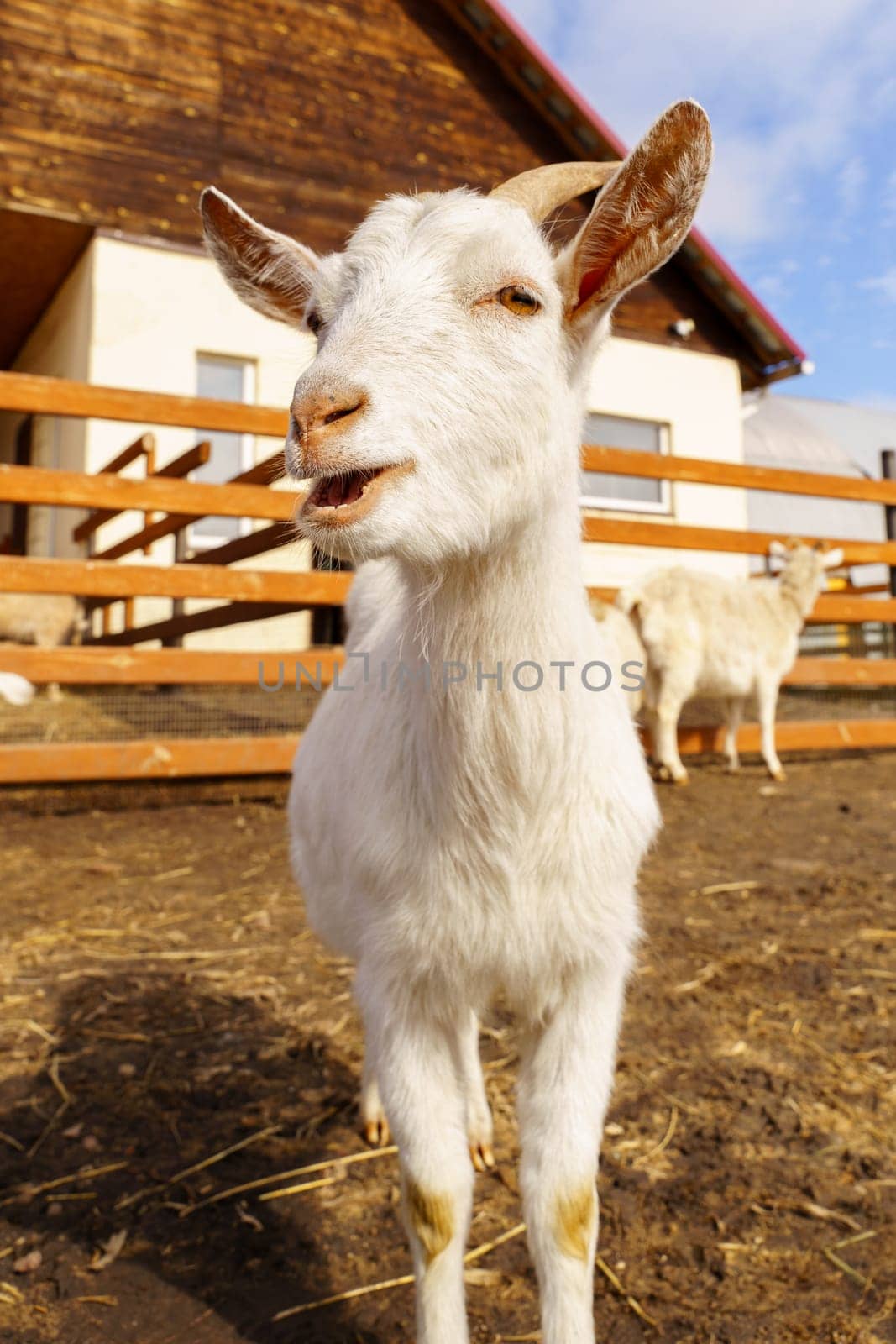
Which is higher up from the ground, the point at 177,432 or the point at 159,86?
the point at 159,86

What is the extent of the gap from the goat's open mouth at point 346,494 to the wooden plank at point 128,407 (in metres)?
4.10

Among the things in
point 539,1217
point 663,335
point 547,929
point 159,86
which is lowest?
point 539,1217

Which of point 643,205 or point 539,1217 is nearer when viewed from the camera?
point 643,205

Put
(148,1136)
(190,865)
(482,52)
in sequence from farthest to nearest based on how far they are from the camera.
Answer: (482,52) < (190,865) < (148,1136)

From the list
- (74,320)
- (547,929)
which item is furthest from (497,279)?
(74,320)

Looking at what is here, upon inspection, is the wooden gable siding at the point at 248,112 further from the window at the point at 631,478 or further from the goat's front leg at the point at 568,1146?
the goat's front leg at the point at 568,1146

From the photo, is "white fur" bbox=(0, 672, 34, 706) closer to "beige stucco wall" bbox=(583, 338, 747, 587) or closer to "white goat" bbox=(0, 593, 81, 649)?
"white goat" bbox=(0, 593, 81, 649)

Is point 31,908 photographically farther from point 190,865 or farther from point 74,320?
point 74,320

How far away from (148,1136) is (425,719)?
4.78 feet

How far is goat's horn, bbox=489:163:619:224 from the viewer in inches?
66.7

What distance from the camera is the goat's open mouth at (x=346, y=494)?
1285 millimetres

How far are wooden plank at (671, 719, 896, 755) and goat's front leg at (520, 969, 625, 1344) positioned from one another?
5754mm

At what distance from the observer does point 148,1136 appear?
2336mm

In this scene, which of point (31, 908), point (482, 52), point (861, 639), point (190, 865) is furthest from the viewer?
point (861, 639)
